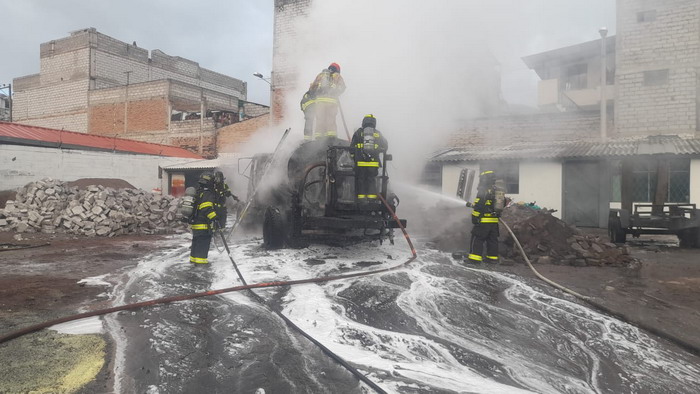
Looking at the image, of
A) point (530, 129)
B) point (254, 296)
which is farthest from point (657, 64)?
point (254, 296)

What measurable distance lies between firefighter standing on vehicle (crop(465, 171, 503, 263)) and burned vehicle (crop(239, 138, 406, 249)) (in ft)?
4.19

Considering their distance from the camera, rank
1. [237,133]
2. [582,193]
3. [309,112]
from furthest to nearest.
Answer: [237,133], [582,193], [309,112]

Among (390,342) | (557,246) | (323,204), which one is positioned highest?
(323,204)

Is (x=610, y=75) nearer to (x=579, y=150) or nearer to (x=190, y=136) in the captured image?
(x=579, y=150)

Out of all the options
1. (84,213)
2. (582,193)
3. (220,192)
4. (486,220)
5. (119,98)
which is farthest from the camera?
(119,98)

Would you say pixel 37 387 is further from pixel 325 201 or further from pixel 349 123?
pixel 349 123

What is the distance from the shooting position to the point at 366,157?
6.82m

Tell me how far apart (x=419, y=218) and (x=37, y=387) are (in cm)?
1023

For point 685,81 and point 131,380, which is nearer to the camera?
point 131,380

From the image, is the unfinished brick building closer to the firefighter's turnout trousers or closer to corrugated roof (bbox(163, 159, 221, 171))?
corrugated roof (bbox(163, 159, 221, 171))

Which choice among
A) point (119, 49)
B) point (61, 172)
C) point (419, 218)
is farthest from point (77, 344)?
point (119, 49)

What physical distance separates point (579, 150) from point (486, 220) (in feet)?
30.0

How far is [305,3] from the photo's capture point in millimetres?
19922

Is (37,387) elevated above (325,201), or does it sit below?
below
